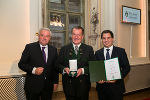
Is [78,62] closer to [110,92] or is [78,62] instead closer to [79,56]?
[79,56]

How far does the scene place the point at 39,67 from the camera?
2.24 m

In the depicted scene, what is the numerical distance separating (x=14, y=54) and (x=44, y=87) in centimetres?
170

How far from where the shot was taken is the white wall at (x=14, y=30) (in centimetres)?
361

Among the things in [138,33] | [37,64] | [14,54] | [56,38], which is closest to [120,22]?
[138,33]

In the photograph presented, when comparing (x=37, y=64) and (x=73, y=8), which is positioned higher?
(x=73, y=8)

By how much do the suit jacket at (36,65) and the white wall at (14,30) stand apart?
1.38 metres

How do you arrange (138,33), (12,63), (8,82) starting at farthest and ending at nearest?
(138,33)
(12,63)
(8,82)

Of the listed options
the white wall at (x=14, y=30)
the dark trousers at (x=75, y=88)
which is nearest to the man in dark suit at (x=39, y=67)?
the dark trousers at (x=75, y=88)

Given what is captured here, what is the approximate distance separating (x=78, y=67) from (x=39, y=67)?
486 millimetres

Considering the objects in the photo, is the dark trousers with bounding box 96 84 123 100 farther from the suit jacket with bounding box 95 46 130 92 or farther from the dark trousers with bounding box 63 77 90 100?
the dark trousers with bounding box 63 77 90 100

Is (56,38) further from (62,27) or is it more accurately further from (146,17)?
(146,17)

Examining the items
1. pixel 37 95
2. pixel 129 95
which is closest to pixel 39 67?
pixel 37 95

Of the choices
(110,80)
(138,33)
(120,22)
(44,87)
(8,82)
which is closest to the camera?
(110,80)

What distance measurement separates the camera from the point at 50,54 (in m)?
2.39
